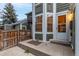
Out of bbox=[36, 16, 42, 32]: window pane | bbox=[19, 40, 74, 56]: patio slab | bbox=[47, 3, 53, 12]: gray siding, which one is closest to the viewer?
bbox=[19, 40, 74, 56]: patio slab

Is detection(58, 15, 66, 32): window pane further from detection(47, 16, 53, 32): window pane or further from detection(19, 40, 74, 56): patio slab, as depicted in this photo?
detection(19, 40, 74, 56): patio slab

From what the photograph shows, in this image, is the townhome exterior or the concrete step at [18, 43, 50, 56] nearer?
the concrete step at [18, 43, 50, 56]

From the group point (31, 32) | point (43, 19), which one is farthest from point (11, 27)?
point (43, 19)

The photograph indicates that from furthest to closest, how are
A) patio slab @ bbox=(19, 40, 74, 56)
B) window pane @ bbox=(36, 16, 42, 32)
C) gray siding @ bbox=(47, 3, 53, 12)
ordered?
window pane @ bbox=(36, 16, 42, 32) < gray siding @ bbox=(47, 3, 53, 12) < patio slab @ bbox=(19, 40, 74, 56)

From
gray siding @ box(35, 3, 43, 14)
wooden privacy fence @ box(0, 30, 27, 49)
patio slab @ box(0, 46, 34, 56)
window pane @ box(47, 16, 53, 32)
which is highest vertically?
gray siding @ box(35, 3, 43, 14)

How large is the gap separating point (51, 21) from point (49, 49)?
1.83ft

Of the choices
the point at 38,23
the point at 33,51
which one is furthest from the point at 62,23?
the point at 33,51

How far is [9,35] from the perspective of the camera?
305cm

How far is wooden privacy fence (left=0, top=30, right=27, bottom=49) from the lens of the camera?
302 cm

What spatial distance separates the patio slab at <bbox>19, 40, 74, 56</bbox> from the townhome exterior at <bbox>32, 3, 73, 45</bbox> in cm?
14

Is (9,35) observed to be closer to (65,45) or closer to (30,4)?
(30,4)

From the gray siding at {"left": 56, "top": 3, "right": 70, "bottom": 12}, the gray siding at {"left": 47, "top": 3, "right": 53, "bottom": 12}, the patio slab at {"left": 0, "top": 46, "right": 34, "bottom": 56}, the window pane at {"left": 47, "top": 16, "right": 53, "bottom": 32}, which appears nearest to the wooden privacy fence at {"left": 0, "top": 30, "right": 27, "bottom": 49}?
the patio slab at {"left": 0, "top": 46, "right": 34, "bottom": 56}

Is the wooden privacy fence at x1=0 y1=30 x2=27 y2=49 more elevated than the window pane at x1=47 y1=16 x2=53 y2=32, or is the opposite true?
the window pane at x1=47 y1=16 x2=53 y2=32

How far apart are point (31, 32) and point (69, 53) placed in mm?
856
